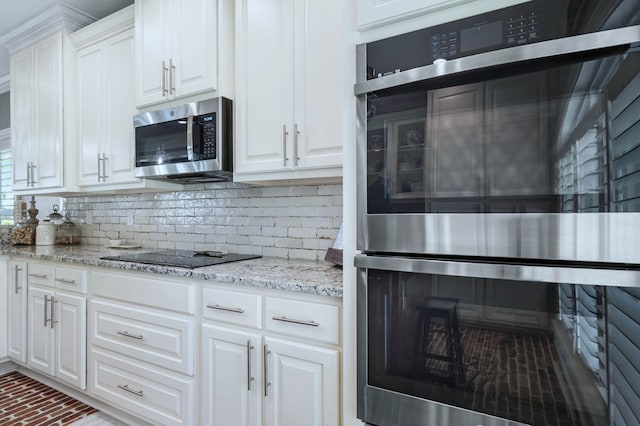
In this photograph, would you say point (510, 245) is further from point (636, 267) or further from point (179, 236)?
point (179, 236)

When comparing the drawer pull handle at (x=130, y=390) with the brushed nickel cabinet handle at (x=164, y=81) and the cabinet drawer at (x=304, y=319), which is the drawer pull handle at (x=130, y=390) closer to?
the cabinet drawer at (x=304, y=319)

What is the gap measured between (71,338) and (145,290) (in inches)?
34.1

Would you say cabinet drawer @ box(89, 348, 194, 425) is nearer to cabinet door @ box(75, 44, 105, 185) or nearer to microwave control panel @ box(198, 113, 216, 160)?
microwave control panel @ box(198, 113, 216, 160)

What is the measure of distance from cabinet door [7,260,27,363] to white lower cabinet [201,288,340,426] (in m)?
1.93

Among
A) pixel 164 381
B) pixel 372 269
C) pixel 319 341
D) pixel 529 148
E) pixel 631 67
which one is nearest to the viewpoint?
pixel 631 67

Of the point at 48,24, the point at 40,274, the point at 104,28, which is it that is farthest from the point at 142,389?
the point at 48,24

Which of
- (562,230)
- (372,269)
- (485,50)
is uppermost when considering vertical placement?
(485,50)

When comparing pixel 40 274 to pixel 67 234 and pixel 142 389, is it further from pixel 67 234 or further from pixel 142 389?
pixel 142 389

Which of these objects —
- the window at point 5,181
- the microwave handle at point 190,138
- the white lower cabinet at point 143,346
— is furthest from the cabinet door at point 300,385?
the window at point 5,181

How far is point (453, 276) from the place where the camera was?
940 mm

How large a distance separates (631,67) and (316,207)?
1.54m

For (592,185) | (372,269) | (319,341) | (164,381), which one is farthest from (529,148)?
(164,381)

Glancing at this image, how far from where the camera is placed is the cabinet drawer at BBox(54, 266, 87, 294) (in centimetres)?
225

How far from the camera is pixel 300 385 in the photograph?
1395 millimetres
